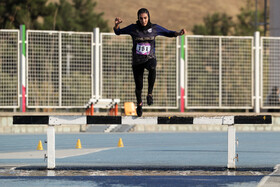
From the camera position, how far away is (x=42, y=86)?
27344 mm

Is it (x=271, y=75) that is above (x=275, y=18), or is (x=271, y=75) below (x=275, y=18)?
below

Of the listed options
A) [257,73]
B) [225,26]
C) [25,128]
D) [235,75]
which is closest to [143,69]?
[25,128]

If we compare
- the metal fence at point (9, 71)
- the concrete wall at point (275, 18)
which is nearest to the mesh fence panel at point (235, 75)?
the concrete wall at point (275, 18)

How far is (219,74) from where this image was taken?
A: 95.7ft

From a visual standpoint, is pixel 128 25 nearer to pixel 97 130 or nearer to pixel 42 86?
pixel 97 130

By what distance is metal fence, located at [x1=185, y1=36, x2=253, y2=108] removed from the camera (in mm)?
28750

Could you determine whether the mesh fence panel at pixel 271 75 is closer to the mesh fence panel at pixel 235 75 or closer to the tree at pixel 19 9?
the mesh fence panel at pixel 235 75

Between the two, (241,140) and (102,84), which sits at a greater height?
(102,84)

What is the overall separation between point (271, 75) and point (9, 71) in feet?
36.2

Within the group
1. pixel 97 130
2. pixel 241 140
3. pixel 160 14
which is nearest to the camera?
pixel 241 140

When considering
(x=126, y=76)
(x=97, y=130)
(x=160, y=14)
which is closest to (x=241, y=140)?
(x=97, y=130)

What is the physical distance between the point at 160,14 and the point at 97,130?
155120 millimetres

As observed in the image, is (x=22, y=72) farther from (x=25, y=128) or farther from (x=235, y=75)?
(x=235, y=75)

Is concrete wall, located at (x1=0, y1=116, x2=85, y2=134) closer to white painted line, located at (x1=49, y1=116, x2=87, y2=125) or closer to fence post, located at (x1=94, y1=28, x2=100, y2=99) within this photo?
fence post, located at (x1=94, y1=28, x2=100, y2=99)
